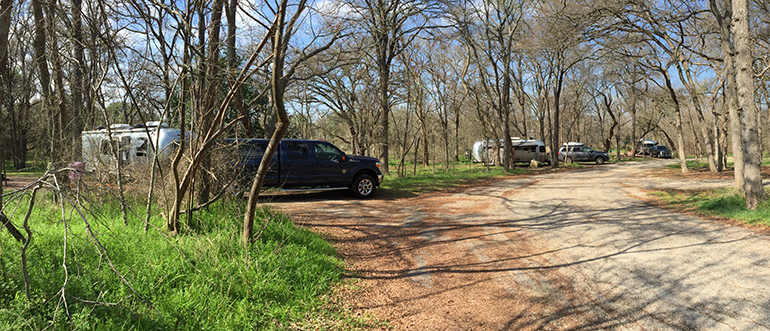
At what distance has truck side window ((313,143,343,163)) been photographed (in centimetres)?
1256

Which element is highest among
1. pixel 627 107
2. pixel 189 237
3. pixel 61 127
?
pixel 627 107

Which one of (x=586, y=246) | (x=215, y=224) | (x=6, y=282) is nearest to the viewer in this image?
(x=6, y=282)

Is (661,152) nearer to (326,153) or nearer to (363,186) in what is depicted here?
(363,186)

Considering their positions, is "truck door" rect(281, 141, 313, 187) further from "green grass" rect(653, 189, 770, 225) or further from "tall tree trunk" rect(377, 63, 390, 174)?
"green grass" rect(653, 189, 770, 225)

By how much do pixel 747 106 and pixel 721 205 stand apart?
223 cm

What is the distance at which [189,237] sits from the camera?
5.16m

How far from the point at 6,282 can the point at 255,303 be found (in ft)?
6.24

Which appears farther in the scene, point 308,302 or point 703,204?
point 703,204

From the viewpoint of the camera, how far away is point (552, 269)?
531 centimetres

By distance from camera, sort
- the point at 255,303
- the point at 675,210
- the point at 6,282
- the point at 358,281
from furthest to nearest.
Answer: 1. the point at 675,210
2. the point at 358,281
3. the point at 255,303
4. the point at 6,282

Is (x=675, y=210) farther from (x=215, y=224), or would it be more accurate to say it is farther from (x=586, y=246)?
(x=215, y=224)

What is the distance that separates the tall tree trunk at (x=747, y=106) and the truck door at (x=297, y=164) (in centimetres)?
1052

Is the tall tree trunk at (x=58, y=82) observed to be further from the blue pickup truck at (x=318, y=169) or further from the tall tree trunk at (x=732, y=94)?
the tall tree trunk at (x=732, y=94)

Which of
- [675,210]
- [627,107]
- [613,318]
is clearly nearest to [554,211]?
[675,210]
